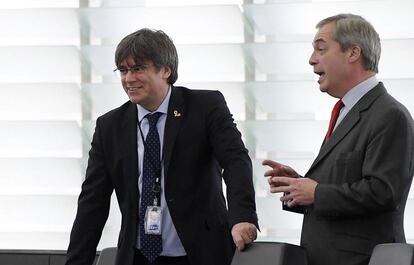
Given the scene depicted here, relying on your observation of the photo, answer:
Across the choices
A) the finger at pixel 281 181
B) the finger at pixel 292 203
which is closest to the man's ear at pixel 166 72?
the finger at pixel 281 181

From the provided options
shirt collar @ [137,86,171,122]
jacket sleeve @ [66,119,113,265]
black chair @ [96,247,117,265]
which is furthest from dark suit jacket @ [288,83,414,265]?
black chair @ [96,247,117,265]

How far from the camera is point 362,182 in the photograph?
13.0 ft

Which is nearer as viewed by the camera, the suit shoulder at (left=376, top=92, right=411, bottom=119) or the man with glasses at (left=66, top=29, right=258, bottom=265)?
the suit shoulder at (left=376, top=92, right=411, bottom=119)

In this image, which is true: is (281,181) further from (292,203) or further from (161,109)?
(161,109)

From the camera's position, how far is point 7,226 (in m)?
6.34

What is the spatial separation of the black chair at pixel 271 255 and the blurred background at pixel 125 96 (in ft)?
5.54

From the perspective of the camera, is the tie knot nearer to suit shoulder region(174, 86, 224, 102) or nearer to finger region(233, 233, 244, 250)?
suit shoulder region(174, 86, 224, 102)

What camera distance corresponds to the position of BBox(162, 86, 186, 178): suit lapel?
14.5 feet

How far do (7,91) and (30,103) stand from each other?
6.3 inches

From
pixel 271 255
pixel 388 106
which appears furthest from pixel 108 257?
pixel 388 106

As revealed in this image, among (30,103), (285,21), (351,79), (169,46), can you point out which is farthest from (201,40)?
(351,79)

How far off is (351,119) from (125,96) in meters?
2.26

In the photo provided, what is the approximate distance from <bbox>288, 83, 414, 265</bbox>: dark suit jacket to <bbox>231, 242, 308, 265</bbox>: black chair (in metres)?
0.09

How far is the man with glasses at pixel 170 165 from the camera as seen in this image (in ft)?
14.3
